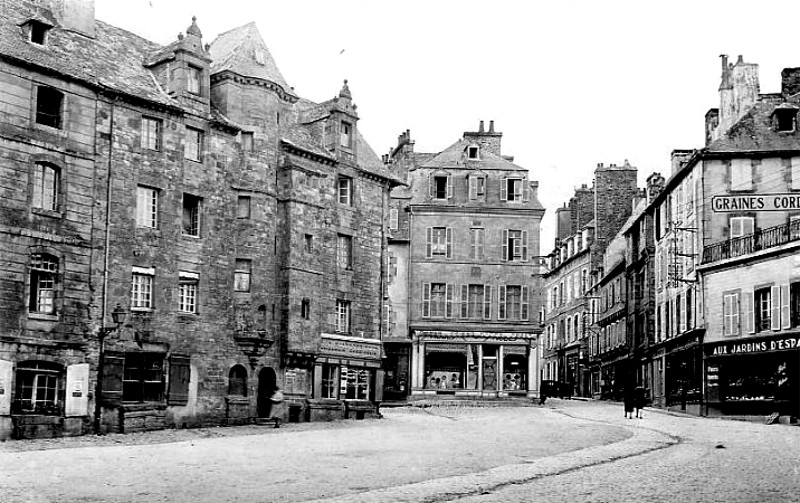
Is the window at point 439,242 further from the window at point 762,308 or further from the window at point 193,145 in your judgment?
the window at point 193,145

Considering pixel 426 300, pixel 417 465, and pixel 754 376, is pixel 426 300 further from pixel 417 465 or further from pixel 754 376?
pixel 417 465

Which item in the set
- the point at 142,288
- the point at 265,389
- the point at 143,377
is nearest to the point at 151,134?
the point at 142,288

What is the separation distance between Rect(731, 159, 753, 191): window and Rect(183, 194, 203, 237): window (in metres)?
22.9

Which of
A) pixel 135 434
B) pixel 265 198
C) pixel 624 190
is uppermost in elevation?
pixel 624 190

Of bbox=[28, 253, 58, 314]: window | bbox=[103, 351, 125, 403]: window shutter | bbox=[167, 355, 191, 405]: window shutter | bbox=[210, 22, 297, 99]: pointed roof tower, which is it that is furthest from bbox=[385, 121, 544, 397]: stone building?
bbox=[28, 253, 58, 314]: window

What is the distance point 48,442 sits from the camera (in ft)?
89.8

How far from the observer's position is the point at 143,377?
32094mm

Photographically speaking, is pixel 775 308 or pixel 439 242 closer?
pixel 775 308

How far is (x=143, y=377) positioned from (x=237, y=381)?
4303 millimetres

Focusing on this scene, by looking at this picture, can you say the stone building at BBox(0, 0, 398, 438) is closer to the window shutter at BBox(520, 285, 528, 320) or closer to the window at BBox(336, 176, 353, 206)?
the window at BBox(336, 176, 353, 206)

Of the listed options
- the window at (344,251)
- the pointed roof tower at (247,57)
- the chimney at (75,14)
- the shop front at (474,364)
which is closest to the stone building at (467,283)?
the shop front at (474,364)

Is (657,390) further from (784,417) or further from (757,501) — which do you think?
(757,501)

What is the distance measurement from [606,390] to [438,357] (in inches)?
700

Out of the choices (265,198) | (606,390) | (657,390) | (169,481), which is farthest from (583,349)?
(169,481)
